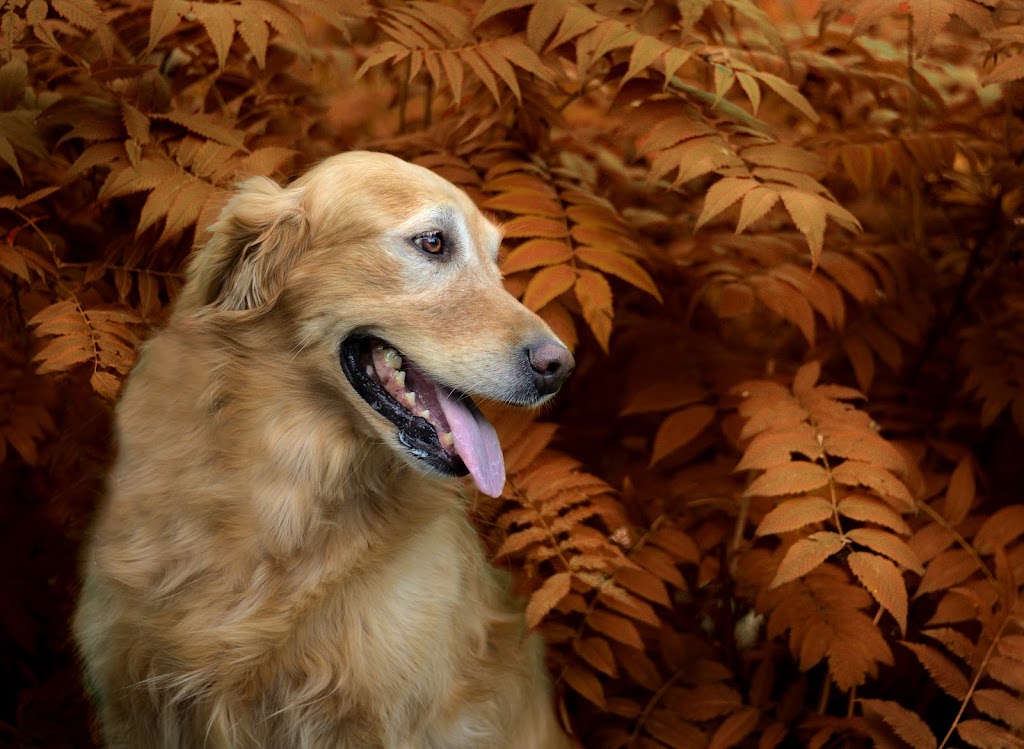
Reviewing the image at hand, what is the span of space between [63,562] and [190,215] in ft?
4.21

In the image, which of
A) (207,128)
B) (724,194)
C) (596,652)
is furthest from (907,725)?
(207,128)

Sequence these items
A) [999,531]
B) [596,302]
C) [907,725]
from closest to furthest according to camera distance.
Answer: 1. [907,725]
2. [596,302]
3. [999,531]

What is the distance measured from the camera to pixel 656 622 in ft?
9.52

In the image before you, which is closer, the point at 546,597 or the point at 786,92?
the point at 546,597

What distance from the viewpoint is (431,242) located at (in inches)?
104

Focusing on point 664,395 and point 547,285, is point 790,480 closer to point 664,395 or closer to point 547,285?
point 664,395

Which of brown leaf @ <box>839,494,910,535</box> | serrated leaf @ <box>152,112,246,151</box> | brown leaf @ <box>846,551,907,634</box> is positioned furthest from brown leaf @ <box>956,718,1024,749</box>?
serrated leaf @ <box>152,112,246,151</box>

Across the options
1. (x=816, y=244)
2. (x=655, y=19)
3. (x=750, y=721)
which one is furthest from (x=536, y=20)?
(x=750, y=721)

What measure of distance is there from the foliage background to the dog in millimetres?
295

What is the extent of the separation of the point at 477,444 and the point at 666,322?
130 centimetres

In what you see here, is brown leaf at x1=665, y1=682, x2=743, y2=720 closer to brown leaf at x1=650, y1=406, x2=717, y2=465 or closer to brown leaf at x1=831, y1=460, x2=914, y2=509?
brown leaf at x1=650, y1=406, x2=717, y2=465

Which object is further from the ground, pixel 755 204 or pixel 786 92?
pixel 786 92

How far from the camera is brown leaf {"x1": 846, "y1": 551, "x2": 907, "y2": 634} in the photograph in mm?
2621

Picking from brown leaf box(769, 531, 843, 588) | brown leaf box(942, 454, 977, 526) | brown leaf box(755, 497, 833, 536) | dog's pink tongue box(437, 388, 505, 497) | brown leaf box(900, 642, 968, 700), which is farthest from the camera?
brown leaf box(942, 454, 977, 526)
